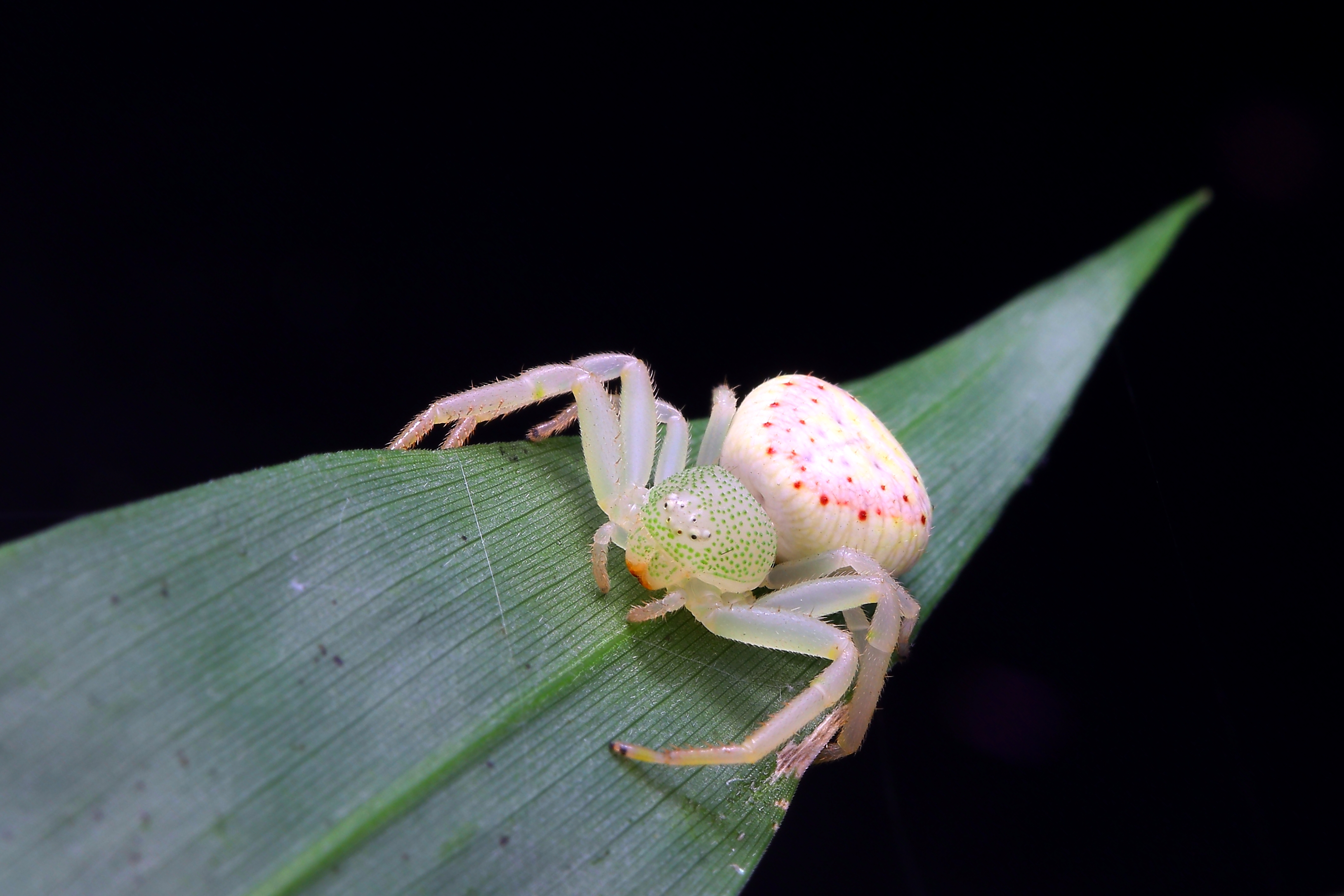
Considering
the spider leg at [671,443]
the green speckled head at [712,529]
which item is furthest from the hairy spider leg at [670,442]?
the green speckled head at [712,529]

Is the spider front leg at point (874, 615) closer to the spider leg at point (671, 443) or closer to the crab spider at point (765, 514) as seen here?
the crab spider at point (765, 514)

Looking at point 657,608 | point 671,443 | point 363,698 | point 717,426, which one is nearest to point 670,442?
point 671,443

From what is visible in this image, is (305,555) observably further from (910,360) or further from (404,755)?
(910,360)

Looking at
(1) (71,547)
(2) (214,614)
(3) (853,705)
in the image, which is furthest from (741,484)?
(1) (71,547)

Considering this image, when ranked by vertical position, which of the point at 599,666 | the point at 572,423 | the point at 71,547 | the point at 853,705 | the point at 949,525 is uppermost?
the point at 71,547

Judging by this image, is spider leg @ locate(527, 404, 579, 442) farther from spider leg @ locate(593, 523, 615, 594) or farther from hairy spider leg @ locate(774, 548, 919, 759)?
hairy spider leg @ locate(774, 548, 919, 759)
